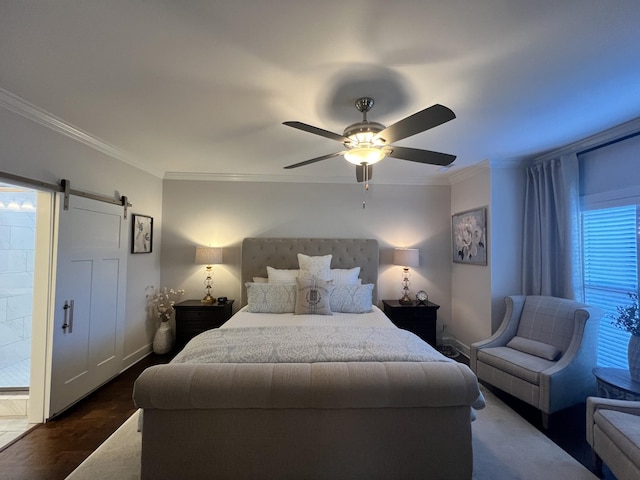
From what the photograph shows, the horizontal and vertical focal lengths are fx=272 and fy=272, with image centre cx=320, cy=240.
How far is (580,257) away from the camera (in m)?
2.88

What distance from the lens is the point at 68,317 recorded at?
256 centimetres

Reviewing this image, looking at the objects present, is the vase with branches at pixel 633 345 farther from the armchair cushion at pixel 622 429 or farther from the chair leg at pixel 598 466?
the chair leg at pixel 598 466

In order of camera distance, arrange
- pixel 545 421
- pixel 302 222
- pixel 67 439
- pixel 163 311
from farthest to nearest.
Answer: pixel 302 222
pixel 163 311
pixel 545 421
pixel 67 439

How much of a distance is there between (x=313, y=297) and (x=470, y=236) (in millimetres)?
2338

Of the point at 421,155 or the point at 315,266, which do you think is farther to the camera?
the point at 315,266

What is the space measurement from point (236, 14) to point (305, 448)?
2.29 metres

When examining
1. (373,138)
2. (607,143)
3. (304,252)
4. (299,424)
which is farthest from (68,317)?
(607,143)

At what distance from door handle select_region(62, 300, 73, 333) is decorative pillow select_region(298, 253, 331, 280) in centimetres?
233

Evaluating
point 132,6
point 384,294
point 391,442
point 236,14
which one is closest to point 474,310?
point 384,294

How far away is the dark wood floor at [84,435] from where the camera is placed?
1.88m

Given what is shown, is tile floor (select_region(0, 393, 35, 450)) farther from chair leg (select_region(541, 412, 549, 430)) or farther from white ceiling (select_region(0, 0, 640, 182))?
chair leg (select_region(541, 412, 549, 430))

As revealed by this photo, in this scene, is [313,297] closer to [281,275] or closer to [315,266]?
[315,266]

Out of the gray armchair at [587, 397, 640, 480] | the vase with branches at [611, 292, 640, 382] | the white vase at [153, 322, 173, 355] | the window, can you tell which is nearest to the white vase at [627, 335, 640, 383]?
the vase with branches at [611, 292, 640, 382]

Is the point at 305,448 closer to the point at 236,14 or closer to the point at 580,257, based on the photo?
the point at 236,14
